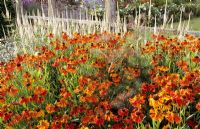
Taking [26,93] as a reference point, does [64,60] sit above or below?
above

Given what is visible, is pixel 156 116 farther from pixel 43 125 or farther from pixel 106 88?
pixel 43 125

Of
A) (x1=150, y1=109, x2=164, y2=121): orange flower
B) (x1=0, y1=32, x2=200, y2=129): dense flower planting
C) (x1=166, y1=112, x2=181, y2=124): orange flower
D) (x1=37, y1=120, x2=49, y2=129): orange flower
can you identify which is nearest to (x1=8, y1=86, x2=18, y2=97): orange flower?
(x1=0, y1=32, x2=200, y2=129): dense flower planting

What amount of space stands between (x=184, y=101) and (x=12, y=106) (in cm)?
161

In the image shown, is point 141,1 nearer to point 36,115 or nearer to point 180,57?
Result: point 180,57

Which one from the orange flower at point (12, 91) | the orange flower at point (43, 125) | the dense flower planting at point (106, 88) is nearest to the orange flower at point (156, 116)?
the dense flower planting at point (106, 88)

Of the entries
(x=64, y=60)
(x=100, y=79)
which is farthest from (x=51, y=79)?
(x=100, y=79)

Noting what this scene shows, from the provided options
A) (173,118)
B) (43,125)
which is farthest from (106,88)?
(173,118)

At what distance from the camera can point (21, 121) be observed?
3248 mm

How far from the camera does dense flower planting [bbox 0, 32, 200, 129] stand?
287 centimetres

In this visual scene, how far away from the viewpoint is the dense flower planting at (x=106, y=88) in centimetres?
287

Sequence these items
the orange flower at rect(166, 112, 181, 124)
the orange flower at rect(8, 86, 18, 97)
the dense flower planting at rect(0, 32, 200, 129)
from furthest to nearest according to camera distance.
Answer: the orange flower at rect(8, 86, 18, 97) → the dense flower planting at rect(0, 32, 200, 129) → the orange flower at rect(166, 112, 181, 124)

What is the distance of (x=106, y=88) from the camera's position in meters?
3.30

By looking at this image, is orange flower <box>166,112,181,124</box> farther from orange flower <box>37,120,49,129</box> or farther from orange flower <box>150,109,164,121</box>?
orange flower <box>37,120,49,129</box>

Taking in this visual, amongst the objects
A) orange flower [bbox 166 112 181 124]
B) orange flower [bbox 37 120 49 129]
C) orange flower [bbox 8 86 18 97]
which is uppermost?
orange flower [bbox 8 86 18 97]
